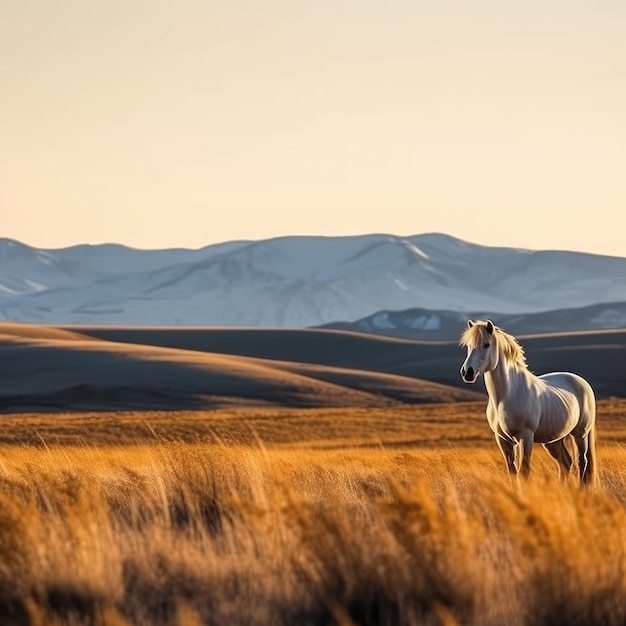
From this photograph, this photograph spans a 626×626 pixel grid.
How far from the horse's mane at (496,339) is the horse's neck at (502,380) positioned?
12cm

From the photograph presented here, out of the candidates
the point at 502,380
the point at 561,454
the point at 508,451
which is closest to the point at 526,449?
the point at 508,451

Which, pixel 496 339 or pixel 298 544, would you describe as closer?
pixel 298 544

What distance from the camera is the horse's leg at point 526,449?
12.4m

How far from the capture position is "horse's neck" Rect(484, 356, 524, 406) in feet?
41.5

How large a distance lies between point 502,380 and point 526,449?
25.7 inches

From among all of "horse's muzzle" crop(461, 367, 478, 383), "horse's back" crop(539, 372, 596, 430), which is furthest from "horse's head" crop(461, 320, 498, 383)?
"horse's back" crop(539, 372, 596, 430)

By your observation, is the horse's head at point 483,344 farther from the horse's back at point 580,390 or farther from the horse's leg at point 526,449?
the horse's back at point 580,390

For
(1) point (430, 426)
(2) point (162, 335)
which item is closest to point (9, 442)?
(1) point (430, 426)

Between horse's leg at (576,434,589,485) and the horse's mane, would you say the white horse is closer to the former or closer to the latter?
the horse's mane

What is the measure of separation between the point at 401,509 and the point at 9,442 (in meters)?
26.0

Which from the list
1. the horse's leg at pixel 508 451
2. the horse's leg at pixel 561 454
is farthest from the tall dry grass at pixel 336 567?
the horse's leg at pixel 561 454

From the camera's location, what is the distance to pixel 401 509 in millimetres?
7238

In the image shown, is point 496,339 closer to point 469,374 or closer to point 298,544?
point 469,374

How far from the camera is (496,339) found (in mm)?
12695
